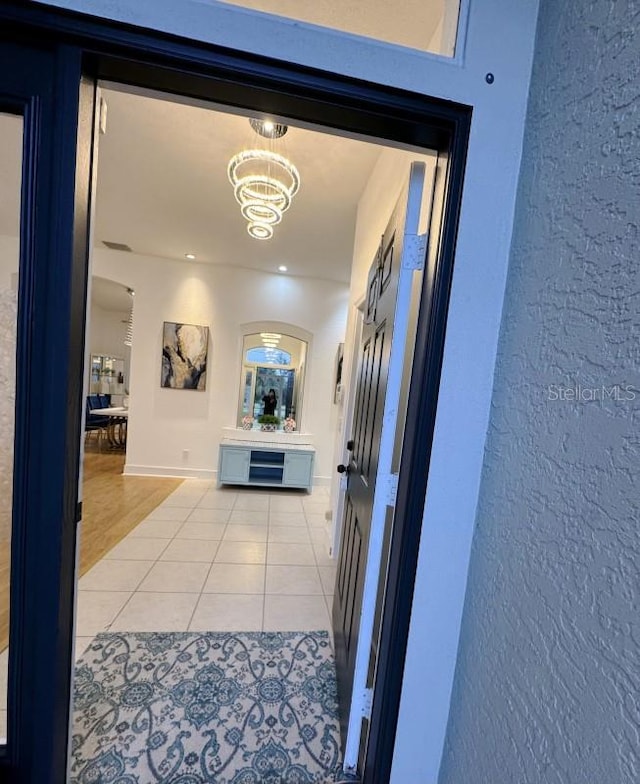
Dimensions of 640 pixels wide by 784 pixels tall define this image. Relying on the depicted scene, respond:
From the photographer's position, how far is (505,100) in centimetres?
81

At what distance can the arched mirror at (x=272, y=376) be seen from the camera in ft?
16.1

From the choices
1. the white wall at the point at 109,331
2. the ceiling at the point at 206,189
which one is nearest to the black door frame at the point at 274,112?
the ceiling at the point at 206,189

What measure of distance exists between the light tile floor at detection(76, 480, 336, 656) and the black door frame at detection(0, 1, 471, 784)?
1.07 m

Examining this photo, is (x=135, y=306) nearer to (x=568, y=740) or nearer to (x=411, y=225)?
(x=411, y=225)

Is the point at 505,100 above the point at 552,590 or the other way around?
above

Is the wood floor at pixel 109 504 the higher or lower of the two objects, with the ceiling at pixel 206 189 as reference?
lower

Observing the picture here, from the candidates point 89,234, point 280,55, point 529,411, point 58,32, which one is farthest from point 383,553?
point 58,32

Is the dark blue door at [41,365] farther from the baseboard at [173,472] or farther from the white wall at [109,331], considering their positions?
the white wall at [109,331]

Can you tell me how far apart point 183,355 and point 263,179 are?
305 centimetres

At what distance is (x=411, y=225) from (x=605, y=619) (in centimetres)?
98

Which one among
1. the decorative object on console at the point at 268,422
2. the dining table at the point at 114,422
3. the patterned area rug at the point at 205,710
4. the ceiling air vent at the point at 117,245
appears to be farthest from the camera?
the dining table at the point at 114,422

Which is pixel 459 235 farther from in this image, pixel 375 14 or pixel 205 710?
pixel 205 710

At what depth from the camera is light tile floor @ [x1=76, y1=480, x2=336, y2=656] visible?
74.9 inches

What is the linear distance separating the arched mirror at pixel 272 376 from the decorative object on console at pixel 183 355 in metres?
0.59
